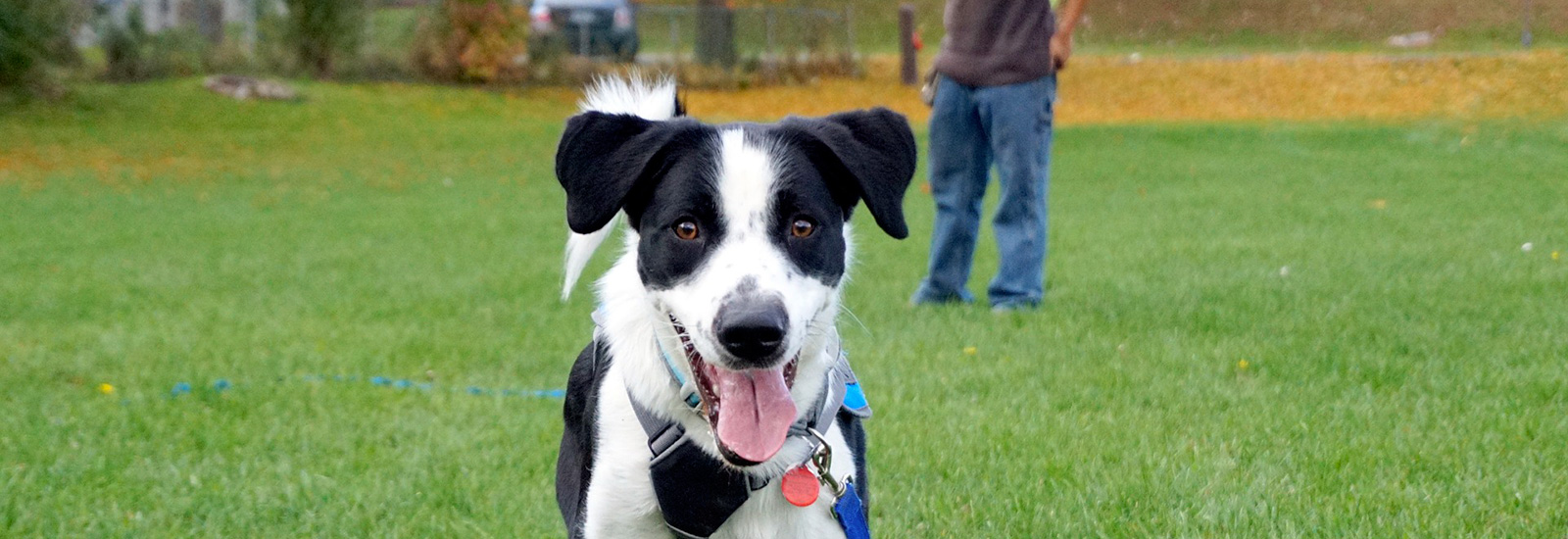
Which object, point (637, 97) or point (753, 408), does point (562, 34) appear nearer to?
point (637, 97)

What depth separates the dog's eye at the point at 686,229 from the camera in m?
2.65

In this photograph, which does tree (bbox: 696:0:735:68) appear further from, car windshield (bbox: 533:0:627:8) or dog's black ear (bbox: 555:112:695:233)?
dog's black ear (bbox: 555:112:695:233)

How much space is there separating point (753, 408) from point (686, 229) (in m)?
0.37

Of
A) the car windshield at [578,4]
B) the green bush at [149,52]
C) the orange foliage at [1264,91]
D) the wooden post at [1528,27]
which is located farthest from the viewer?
the car windshield at [578,4]

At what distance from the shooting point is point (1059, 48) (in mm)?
6594

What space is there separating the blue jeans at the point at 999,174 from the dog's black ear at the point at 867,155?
11.9ft

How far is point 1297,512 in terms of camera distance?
362 centimetres

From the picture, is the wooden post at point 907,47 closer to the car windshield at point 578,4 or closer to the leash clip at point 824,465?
the car windshield at point 578,4

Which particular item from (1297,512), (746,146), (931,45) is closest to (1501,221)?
(1297,512)

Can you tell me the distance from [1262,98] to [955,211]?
17448 millimetres

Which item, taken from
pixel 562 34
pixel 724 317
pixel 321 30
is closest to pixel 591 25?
pixel 562 34

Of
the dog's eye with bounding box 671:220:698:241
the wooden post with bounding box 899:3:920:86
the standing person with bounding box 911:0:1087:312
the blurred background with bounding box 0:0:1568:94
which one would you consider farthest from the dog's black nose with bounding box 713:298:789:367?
the wooden post with bounding box 899:3:920:86

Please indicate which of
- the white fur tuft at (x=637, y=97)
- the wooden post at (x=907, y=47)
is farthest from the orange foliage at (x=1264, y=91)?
the white fur tuft at (x=637, y=97)

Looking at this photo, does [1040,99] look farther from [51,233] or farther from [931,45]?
[931,45]
